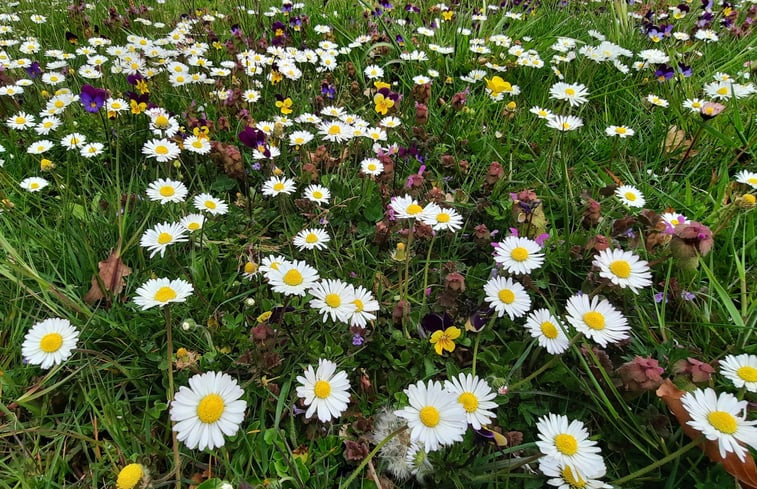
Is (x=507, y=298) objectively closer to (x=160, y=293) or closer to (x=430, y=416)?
(x=430, y=416)

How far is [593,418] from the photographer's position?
55.2 inches

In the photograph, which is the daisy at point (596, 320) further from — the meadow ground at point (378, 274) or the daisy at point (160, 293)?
the daisy at point (160, 293)

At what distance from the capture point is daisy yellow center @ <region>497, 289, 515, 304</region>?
1.47m

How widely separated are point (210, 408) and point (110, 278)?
882mm

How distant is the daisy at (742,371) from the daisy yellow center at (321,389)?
41.3 inches

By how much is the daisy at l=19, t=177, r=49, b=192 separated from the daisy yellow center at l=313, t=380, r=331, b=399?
176 cm

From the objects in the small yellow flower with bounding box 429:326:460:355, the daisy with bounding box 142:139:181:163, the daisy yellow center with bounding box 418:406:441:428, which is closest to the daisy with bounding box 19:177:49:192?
the daisy with bounding box 142:139:181:163

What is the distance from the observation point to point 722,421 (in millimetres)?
1098

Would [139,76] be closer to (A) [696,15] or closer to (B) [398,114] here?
(B) [398,114]

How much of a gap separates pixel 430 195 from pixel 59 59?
2904 mm

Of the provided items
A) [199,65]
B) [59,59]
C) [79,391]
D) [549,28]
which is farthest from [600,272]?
[59,59]

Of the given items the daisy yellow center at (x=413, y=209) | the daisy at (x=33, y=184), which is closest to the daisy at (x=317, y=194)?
the daisy yellow center at (x=413, y=209)

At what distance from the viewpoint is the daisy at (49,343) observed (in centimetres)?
132

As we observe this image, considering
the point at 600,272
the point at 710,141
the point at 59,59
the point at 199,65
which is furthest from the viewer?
the point at 59,59
